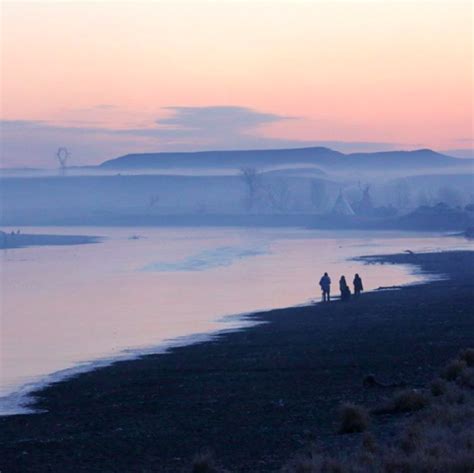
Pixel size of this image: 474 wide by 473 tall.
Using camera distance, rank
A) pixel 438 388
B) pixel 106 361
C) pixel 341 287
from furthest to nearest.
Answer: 1. pixel 341 287
2. pixel 106 361
3. pixel 438 388

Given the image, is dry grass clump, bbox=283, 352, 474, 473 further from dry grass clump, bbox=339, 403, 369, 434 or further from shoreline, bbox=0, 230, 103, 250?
shoreline, bbox=0, 230, 103, 250

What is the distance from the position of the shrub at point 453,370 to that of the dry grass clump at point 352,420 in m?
3.00

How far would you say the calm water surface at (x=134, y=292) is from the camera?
25.5 metres

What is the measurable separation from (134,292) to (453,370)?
26.9 meters

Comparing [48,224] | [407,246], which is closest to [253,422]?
[407,246]

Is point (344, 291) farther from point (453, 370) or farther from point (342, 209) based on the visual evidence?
point (342, 209)

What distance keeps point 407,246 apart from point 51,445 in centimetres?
6228

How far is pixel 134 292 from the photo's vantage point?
42719 millimetres

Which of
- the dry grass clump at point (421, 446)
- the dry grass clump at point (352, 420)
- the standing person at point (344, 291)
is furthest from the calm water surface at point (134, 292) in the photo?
the dry grass clump at point (421, 446)

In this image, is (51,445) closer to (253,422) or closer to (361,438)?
(253,422)

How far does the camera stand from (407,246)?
247ft

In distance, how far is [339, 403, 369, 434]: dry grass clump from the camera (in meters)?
13.5

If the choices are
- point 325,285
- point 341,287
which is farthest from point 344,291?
point 325,285

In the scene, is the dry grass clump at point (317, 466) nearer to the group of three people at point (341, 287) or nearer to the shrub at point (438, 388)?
the shrub at point (438, 388)
